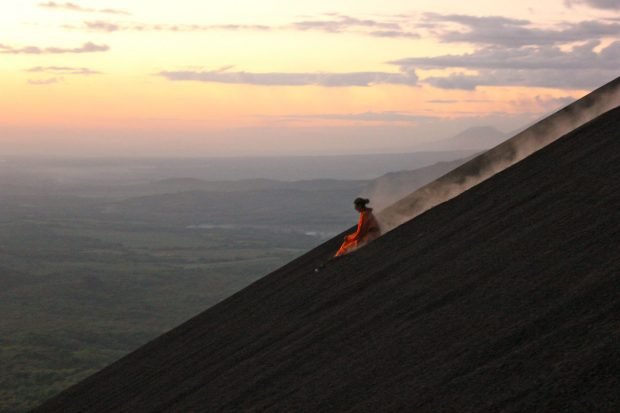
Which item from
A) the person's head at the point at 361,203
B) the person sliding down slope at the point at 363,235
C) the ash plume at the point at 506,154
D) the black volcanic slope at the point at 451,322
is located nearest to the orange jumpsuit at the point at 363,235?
the person sliding down slope at the point at 363,235

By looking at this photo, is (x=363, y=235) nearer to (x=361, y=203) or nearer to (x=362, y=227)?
(x=362, y=227)

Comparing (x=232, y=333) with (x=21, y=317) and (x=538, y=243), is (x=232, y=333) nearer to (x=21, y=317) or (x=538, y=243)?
(x=538, y=243)

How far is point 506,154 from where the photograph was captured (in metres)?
22.7

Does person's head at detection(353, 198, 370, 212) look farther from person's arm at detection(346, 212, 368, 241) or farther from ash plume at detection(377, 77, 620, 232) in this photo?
ash plume at detection(377, 77, 620, 232)

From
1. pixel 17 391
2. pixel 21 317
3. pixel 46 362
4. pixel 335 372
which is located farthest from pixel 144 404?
pixel 21 317

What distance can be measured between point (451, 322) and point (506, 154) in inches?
482

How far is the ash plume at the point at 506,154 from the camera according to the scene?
22141mm

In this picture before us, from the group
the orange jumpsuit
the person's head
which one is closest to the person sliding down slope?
the orange jumpsuit

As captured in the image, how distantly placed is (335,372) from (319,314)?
3.97 meters

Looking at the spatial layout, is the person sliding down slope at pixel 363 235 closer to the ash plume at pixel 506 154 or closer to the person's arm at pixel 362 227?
the person's arm at pixel 362 227

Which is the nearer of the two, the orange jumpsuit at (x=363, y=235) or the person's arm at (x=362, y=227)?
the person's arm at (x=362, y=227)

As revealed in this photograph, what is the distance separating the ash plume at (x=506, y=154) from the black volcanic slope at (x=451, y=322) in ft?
9.00

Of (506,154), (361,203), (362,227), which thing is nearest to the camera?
(361,203)

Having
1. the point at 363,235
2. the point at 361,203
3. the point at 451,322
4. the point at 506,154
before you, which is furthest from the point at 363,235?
the point at 451,322
